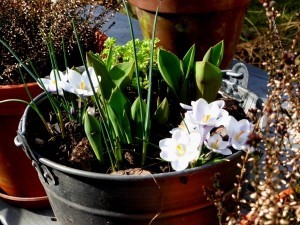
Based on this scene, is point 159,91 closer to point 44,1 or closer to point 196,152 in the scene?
point 196,152

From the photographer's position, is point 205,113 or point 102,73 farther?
point 102,73

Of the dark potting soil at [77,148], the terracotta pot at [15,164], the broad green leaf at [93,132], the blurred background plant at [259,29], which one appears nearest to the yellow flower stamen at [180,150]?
the dark potting soil at [77,148]

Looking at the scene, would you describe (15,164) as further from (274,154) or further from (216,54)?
(274,154)

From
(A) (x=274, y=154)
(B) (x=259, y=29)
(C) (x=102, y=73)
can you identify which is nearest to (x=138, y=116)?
(C) (x=102, y=73)

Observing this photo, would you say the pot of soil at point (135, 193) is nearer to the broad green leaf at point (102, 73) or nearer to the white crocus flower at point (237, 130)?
the white crocus flower at point (237, 130)

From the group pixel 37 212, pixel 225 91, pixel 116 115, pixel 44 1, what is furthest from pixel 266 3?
pixel 37 212

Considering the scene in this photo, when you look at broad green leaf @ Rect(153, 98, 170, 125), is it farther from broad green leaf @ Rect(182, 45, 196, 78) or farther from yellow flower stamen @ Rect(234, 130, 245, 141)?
yellow flower stamen @ Rect(234, 130, 245, 141)

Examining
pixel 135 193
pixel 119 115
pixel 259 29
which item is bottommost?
pixel 259 29

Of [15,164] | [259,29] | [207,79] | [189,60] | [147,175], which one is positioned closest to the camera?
[147,175]
